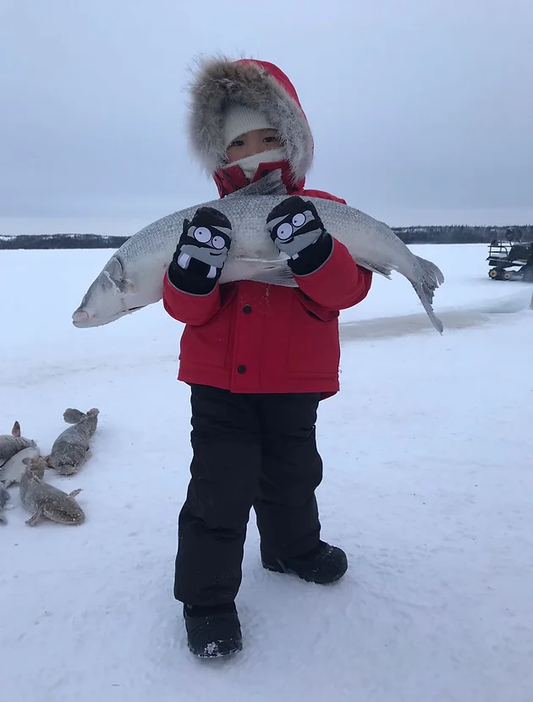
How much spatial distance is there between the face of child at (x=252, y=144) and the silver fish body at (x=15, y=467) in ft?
8.97

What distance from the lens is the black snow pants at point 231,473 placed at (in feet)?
8.03

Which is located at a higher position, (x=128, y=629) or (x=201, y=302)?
(x=201, y=302)

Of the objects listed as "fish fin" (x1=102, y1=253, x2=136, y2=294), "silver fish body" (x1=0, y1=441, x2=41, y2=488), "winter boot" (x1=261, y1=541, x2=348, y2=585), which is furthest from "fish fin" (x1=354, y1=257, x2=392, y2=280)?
"silver fish body" (x1=0, y1=441, x2=41, y2=488)

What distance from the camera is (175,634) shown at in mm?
2451

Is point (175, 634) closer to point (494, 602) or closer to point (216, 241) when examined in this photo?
point (494, 602)

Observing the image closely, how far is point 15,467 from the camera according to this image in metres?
4.11

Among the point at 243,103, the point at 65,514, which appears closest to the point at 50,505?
the point at 65,514

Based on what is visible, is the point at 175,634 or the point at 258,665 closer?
the point at 258,665

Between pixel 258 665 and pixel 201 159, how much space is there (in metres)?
2.24

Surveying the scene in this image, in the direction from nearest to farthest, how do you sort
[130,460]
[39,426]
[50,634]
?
[50,634] → [130,460] → [39,426]

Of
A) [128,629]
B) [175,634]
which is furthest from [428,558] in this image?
[128,629]

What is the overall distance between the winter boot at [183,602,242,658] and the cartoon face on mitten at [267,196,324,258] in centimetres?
155

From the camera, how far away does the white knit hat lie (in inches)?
101

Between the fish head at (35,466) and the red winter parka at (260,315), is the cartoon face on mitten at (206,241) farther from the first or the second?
the fish head at (35,466)
